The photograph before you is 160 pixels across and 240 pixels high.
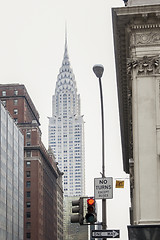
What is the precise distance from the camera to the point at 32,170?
159 m

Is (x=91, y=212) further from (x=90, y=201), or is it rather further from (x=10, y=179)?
(x=10, y=179)

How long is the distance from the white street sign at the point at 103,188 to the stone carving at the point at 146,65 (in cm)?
885

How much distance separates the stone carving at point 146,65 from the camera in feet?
104

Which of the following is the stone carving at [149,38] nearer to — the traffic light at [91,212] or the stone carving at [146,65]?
the stone carving at [146,65]

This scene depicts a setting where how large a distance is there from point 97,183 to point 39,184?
450 ft

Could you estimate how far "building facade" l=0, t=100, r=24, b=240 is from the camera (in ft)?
371

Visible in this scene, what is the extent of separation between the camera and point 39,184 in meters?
161

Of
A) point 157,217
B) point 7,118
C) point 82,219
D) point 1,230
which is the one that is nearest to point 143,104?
point 157,217

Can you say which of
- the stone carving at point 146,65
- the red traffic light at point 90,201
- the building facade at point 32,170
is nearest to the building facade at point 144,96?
the stone carving at point 146,65

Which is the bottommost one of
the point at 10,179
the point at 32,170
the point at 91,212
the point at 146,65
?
the point at 91,212

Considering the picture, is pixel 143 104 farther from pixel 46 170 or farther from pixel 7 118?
pixel 46 170

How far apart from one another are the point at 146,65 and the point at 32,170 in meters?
130

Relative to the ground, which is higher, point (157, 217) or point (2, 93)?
point (2, 93)

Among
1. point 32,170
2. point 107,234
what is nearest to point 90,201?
point 107,234
